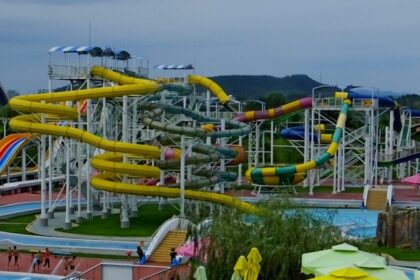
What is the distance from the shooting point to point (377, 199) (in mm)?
40594

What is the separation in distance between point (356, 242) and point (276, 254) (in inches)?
128

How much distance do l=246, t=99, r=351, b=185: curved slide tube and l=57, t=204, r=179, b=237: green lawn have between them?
22.9 feet

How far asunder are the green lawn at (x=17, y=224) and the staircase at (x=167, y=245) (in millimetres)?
7724

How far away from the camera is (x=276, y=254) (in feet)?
54.4

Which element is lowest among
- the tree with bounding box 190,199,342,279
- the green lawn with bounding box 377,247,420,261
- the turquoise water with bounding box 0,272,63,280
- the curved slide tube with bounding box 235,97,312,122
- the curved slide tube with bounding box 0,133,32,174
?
the turquoise water with bounding box 0,272,63,280

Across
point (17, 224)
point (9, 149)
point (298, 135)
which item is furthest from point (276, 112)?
point (17, 224)

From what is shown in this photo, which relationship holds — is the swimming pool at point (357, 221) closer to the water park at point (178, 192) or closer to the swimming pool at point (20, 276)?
the water park at point (178, 192)

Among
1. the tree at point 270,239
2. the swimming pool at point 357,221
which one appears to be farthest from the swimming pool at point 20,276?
the swimming pool at point 357,221

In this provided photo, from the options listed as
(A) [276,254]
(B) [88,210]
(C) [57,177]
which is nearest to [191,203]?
(B) [88,210]

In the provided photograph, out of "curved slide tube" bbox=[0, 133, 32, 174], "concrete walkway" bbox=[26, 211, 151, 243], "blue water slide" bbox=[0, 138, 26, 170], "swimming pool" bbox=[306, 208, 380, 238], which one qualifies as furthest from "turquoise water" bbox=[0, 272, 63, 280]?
"blue water slide" bbox=[0, 138, 26, 170]

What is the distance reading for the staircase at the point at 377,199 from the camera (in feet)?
131

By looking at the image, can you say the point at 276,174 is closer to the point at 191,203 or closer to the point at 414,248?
the point at 191,203

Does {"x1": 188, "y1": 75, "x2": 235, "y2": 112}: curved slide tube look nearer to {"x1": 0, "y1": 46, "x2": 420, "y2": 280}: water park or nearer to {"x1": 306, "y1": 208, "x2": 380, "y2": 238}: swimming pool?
{"x1": 0, "y1": 46, "x2": 420, "y2": 280}: water park

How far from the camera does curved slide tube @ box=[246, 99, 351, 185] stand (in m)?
41.7
